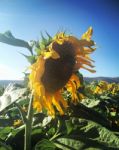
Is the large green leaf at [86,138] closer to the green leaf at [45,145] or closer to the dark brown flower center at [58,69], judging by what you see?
the green leaf at [45,145]

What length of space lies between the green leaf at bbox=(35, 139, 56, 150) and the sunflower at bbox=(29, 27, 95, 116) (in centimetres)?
16

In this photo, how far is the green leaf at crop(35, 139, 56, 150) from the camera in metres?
1.54

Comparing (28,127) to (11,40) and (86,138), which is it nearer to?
(86,138)

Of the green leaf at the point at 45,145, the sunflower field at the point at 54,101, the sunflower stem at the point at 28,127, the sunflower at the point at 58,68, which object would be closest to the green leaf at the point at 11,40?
the sunflower field at the point at 54,101

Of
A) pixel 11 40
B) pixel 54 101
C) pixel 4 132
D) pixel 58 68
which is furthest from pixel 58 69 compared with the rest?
pixel 4 132

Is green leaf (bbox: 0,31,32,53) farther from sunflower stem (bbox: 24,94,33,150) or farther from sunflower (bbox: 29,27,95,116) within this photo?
sunflower stem (bbox: 24,94,33,150)

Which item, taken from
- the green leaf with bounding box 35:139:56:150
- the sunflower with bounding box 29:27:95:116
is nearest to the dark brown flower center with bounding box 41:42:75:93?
the sunflower with bounding box 29:27:95:116

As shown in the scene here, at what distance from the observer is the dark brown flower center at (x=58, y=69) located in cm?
175

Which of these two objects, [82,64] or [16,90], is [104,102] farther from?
[16,90]

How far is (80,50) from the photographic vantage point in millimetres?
1857

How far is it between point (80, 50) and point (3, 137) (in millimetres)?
578

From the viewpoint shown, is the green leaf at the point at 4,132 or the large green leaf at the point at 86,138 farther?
the green leaf at the point at 4,132

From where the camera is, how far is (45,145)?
1544 millimetres

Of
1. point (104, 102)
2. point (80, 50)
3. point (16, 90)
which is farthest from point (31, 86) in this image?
point (104, 102)
